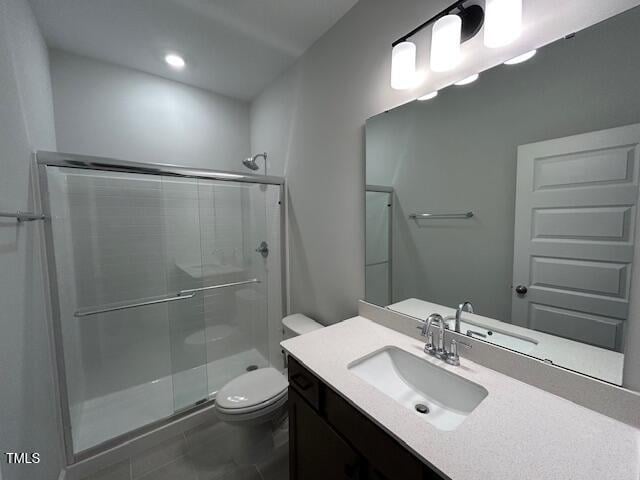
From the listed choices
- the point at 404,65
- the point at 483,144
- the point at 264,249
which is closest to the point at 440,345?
the point at 483,144

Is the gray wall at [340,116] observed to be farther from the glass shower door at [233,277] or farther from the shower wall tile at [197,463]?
the shower wall tile at [197,463]

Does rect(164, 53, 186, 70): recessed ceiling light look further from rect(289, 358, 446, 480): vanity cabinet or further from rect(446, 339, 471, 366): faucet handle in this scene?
rect(446, 339, 471, 366): faucet handle

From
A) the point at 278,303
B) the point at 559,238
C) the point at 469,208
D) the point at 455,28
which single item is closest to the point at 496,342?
the point at 559,238

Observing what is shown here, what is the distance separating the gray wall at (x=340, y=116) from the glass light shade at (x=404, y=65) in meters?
0.06

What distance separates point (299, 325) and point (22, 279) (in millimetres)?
1408

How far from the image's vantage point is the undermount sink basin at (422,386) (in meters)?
0.91

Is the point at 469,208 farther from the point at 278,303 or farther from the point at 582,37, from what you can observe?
the point at 278,303

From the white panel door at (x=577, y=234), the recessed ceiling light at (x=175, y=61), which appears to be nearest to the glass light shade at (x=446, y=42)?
the white panel door at (x=577, y=234)

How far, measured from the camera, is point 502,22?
2.85 ft

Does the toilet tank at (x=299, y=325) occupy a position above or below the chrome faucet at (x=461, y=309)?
below

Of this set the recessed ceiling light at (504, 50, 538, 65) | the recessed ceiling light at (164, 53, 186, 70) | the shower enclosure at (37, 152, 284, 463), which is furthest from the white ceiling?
the recessed ceiling light at (504, 50, 538, 65)

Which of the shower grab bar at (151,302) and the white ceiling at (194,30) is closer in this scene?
the white ceiling at (194,30)

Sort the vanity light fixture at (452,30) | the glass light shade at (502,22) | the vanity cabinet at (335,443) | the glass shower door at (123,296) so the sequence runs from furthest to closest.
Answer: the glass shower door at (123,296) → the vanity light fixture at (452,30) → the glass light shade at (502,22) → the vanity cabinet at (335,443)

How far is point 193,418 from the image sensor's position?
6.04ft
